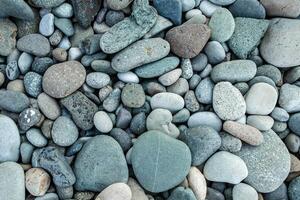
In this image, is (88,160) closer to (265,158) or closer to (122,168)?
(122,168)

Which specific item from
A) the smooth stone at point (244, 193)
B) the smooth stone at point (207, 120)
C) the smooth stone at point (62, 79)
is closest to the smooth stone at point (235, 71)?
the smooth stone at point (207, 120)

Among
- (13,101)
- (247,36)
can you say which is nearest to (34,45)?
(13,101)

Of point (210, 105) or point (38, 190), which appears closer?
point (38, 190)

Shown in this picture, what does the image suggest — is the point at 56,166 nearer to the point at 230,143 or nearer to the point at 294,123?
the point at 230,143

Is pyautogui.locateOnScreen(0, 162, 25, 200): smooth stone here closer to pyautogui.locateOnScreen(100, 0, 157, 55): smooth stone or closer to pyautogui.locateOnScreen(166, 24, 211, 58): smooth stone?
pyautogui.locateOnScreen(100, 0, 157, 55): smooth stone

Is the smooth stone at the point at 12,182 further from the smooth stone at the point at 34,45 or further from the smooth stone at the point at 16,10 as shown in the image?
the smooth stone at the point at 16,10

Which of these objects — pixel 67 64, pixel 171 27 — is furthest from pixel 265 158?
pixel 67 64
